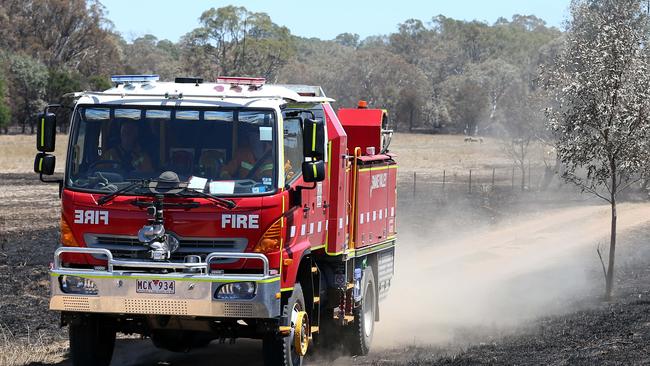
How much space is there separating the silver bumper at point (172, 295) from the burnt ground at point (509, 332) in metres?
2.61

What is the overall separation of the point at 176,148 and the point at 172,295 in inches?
61.3

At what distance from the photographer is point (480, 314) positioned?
21031mm

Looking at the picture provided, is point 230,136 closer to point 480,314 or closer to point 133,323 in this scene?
point 133,323

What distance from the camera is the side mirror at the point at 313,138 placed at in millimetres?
11133

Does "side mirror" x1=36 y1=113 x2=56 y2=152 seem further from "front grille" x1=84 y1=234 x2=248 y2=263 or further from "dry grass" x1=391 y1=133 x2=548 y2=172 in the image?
"dry grass" x1=391 y1=133 x2=548 y2=172

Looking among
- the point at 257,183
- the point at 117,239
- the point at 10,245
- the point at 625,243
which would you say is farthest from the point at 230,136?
the point at 625,243

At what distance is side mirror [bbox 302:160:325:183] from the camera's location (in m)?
11.3

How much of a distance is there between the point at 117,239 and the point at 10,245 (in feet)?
51.1

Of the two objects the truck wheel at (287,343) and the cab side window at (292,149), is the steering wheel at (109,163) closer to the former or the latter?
the cab side window at (292,149)

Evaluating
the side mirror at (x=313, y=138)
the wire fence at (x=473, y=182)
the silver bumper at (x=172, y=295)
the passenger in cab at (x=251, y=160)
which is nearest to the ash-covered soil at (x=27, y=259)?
the silver bumper at (x=172, y=295)

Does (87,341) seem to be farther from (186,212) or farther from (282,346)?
(282,346)

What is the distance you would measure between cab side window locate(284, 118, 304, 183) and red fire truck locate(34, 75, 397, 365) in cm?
2

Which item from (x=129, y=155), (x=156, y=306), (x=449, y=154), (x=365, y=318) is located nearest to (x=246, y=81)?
(x=129, y=155)

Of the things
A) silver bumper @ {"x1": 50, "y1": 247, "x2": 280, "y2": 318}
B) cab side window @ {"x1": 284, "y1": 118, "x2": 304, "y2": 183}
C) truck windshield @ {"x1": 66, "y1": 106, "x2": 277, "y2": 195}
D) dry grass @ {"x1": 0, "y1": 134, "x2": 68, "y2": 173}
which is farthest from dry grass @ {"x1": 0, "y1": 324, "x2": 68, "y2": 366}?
dry grass @ {"x1": 0, "y1": 134, "x2": 68, "y2": 173}
